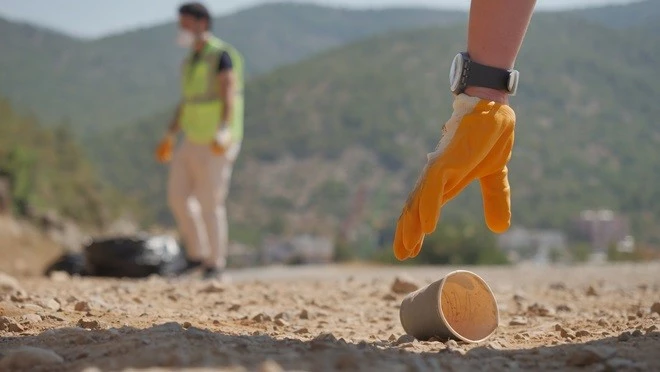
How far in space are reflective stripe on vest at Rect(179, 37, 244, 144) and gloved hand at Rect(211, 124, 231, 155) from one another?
0.10 m

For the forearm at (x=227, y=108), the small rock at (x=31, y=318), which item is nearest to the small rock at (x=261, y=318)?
the small rock at (x=31, y=318)

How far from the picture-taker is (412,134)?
67188 millimetres

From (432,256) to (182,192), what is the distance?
1057 centimetres

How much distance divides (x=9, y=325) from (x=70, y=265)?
7.57m

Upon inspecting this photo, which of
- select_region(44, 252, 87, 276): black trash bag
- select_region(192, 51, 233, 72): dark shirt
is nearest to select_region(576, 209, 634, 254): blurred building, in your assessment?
select_region(44, 252, 87, 276): black trash bag

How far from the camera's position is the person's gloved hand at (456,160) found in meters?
3.32

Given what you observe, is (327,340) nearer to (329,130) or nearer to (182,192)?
(182,192)

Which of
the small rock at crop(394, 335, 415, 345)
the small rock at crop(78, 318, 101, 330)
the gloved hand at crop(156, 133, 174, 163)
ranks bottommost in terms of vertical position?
the small rock at crop(78, 318, 101, 330)

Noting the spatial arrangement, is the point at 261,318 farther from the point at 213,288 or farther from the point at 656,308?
the point at 656,308

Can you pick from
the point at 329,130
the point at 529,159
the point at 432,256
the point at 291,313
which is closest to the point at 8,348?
the point at 291,313

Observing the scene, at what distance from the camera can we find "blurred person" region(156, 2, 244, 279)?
763 centimetres

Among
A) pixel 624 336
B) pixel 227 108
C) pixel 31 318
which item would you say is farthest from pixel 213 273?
pixel 624 336

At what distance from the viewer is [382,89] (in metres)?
73.8

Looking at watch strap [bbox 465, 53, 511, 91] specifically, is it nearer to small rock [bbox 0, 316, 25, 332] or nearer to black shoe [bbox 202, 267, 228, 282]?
small rock [bbox 0, 316, 25, 332]
